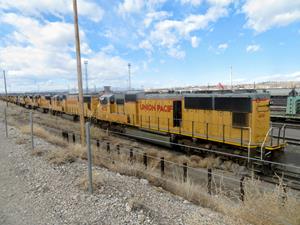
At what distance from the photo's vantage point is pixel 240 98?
11.1 metres

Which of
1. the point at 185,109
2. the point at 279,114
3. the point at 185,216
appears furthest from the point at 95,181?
the point at 279,114

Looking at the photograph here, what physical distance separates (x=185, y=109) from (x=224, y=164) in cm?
436

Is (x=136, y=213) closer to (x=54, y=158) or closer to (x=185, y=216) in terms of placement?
(x=185, y=216)

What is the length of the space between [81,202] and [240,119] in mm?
8488

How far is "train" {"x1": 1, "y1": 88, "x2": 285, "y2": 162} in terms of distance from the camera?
417 inches

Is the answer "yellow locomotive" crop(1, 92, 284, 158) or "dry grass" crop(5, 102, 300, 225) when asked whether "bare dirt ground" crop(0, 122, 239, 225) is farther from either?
"yellow locomotive" crop(1, 92, 284, 158)

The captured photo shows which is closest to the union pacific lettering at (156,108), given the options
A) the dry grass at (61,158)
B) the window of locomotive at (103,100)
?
the window of locomotive at (103,100)

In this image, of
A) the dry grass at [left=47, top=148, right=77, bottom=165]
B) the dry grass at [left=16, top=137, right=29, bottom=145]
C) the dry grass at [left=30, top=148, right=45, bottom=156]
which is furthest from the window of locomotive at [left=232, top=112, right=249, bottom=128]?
the dry grass at [left=16, top=137, right=29, bottom=145]

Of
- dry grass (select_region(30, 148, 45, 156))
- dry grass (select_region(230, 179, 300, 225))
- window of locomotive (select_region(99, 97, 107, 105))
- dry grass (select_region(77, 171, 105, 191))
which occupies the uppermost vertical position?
window of locomotive (select_region(99, 97, 107, 105))

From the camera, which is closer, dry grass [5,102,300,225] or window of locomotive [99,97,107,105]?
dry grass [5,102,300,225]

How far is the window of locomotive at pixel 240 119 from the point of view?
10891mm

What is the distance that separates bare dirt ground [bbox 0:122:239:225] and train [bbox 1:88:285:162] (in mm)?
2960

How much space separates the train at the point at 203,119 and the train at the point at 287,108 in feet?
46.4

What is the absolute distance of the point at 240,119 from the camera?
36.6ft
